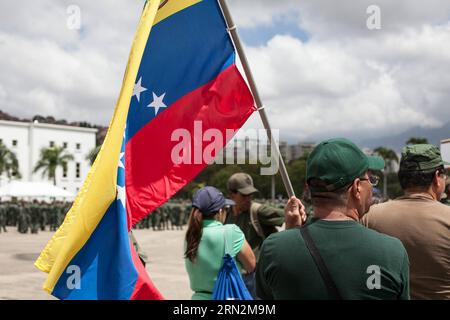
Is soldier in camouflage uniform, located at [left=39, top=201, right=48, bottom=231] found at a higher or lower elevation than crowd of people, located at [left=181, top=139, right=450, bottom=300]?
lower

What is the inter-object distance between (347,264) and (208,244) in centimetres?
186

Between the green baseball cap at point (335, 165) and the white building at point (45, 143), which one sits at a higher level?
the white building at point (45, 143)

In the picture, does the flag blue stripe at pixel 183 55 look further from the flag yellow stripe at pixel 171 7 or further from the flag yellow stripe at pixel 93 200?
the flag yellow stripe at pixel 93 200

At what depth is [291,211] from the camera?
3070 mm

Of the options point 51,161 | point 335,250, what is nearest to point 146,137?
point 335,250

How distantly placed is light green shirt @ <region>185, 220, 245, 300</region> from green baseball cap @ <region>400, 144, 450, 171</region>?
1.22 metres

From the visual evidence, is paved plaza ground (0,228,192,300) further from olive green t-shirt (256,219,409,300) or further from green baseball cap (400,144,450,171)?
olive green t-shirt (256,219,409,300)

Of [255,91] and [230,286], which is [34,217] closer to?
[255,91]

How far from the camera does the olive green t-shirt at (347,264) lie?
2262 millimetres

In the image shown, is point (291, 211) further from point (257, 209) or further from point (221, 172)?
point (221, 172)

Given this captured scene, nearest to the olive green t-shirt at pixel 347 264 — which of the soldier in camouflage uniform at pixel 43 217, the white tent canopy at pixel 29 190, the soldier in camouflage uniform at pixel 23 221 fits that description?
the white tent canopy at pixel 29 190

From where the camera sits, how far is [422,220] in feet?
10.9

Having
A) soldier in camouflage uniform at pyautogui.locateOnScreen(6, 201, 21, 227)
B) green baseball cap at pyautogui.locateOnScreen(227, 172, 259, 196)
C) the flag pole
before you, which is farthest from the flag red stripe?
soldier in camouflage uniform at pyautogui.locateOnScreen(6, 201, 21, 227)

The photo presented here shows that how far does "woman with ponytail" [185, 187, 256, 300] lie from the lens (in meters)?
3.98
